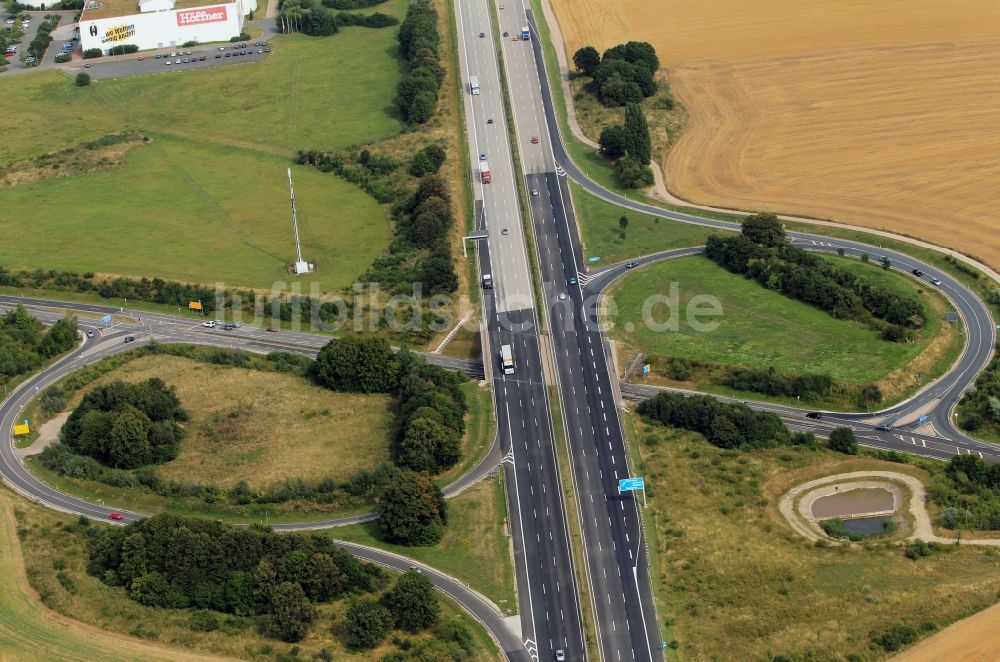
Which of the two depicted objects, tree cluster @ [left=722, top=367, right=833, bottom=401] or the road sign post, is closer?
the road sign post

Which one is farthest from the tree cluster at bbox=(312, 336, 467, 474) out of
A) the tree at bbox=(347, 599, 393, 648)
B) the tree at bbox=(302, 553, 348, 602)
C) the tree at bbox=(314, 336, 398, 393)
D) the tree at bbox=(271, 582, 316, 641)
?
the tree at bbox=(271, 582, 316, 641)

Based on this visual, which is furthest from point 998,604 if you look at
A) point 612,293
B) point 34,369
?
point 34,369

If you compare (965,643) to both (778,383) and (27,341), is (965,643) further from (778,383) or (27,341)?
(27,341)

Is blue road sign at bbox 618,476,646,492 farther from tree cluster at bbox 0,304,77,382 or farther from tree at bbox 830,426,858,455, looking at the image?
tree cluster at bbox 0,304,77,382

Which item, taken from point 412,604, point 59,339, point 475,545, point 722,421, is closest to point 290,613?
point 412,604

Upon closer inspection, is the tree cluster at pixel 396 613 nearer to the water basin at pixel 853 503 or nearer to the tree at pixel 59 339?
the water basin at pixel 853 503

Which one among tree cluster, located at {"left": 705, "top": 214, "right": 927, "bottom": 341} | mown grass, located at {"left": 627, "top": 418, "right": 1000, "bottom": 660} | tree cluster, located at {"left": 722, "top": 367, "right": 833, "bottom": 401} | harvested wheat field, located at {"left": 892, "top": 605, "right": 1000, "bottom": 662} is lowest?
harvested wheat field, located at {"left": 892, "top": 605, "right": 1000, "bottom": 662}

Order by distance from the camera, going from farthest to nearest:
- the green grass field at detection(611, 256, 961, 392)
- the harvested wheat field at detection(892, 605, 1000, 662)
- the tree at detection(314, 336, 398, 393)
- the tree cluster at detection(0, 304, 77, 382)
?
the tree cluster at detection(0, 304, 77, 382), the green grass field at detection(611, 256, 961, 392), the tree at detection(314, 336, 398, 393), the harvested wheat field at detection(892, 605, 1000, 662)

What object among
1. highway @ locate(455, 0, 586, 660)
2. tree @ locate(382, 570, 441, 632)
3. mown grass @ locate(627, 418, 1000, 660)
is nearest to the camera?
mown grass @ locate(627, 418, 1000, 660)
